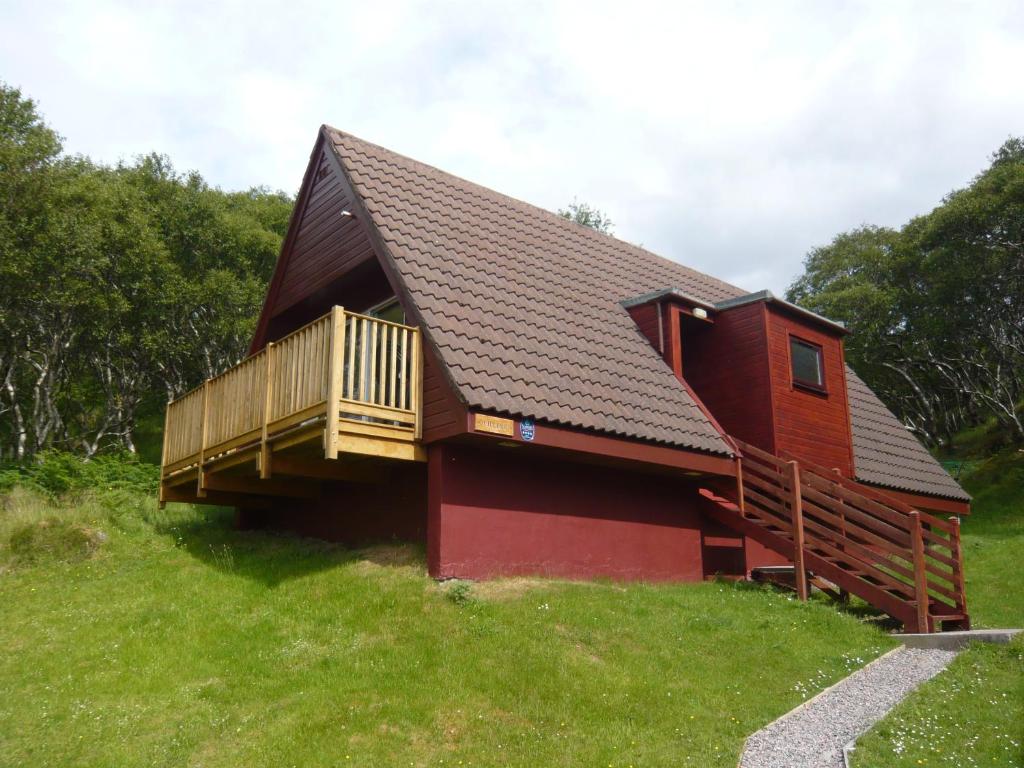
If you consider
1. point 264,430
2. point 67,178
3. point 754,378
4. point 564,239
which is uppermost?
point 67,178

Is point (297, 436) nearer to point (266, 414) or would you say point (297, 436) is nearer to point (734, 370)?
point (266, 414)

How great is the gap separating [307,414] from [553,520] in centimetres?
362

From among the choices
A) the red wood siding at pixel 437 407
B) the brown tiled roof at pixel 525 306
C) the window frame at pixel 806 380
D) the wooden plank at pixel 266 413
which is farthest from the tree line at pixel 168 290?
the window frame at pixel 806 380

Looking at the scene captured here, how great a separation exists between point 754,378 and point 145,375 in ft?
72.9

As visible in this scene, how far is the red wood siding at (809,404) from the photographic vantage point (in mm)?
15500

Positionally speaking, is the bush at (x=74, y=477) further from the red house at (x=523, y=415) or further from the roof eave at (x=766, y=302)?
the roof eave at (x=766, y=302)

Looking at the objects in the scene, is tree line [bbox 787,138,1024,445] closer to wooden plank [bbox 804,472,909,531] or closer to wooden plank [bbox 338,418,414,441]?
wooden plank [bbox 804,472,909,531]

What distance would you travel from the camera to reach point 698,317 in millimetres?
15867

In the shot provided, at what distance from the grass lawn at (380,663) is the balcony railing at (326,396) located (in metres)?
1.76

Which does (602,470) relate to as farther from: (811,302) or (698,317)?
(811,302)

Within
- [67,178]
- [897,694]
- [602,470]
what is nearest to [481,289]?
[602,470]

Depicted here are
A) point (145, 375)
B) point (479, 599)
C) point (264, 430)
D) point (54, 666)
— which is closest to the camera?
point (54, 666)

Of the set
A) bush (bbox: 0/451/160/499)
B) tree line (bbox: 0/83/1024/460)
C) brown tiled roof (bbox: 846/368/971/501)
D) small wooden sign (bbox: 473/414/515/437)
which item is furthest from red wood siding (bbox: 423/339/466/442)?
tree line (bbox: 0/83/1024/460)

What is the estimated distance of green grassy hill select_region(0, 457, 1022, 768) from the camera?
751 cm
